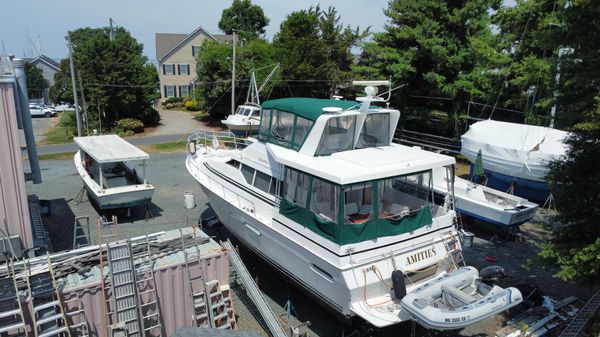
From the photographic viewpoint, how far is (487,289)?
24.4ft

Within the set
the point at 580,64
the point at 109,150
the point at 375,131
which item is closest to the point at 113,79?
the point at 109,150

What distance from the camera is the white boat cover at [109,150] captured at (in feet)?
41.6

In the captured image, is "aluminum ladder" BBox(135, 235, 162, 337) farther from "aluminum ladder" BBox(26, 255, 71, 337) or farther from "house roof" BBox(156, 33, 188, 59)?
"house roof" BBox(156, 33, 188, 59)

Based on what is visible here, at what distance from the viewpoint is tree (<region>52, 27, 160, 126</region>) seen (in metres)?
29.9

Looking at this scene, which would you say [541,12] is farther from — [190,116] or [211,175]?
[190,116]

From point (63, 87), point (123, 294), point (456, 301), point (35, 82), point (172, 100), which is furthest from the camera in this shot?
point (35, 82)

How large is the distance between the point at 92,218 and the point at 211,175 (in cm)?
458

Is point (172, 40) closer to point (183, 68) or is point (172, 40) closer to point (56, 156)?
point (183, 68)

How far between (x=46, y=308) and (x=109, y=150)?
830cm

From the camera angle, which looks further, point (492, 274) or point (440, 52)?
point (440, 52)

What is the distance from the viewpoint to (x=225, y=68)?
3178cm

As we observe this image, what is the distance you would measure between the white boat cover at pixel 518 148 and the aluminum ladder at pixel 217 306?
1120cm

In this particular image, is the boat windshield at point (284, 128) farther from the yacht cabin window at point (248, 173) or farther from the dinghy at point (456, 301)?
the dinghy at point (456, 301)

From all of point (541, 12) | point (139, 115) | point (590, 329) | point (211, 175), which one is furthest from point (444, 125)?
point (139, 115)
